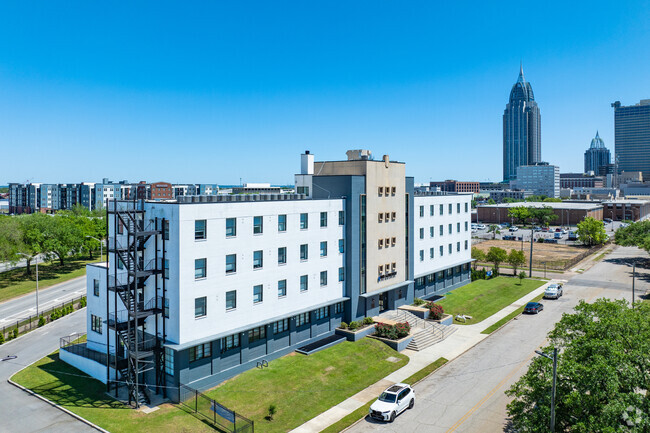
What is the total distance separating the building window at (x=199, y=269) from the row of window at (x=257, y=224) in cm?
176

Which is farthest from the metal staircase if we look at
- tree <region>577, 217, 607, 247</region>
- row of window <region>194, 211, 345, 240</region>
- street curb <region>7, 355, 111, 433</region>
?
tree <region>577, 217, 607, 247</region>

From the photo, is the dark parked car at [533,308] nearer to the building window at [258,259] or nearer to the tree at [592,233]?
the building window at [258,259]

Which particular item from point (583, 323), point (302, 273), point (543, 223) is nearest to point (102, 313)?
point (302, 273)

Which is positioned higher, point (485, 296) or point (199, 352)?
point (199, 352)

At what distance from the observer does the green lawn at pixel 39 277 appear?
70500 millimetres

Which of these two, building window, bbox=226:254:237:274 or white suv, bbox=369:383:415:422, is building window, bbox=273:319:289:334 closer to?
building window, bbox=226:254:237:274

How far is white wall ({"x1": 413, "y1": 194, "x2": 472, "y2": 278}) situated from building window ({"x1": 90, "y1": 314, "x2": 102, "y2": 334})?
3614 cm

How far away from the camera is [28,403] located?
33219 millimetres

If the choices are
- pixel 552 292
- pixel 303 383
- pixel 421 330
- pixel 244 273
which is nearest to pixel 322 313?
pixel 303 383

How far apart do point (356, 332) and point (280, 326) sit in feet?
27.2

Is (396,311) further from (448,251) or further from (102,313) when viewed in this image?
(102,313)

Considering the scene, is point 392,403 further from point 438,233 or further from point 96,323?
point 438,233

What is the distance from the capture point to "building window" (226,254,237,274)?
119 ft

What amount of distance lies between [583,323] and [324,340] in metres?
24.4
